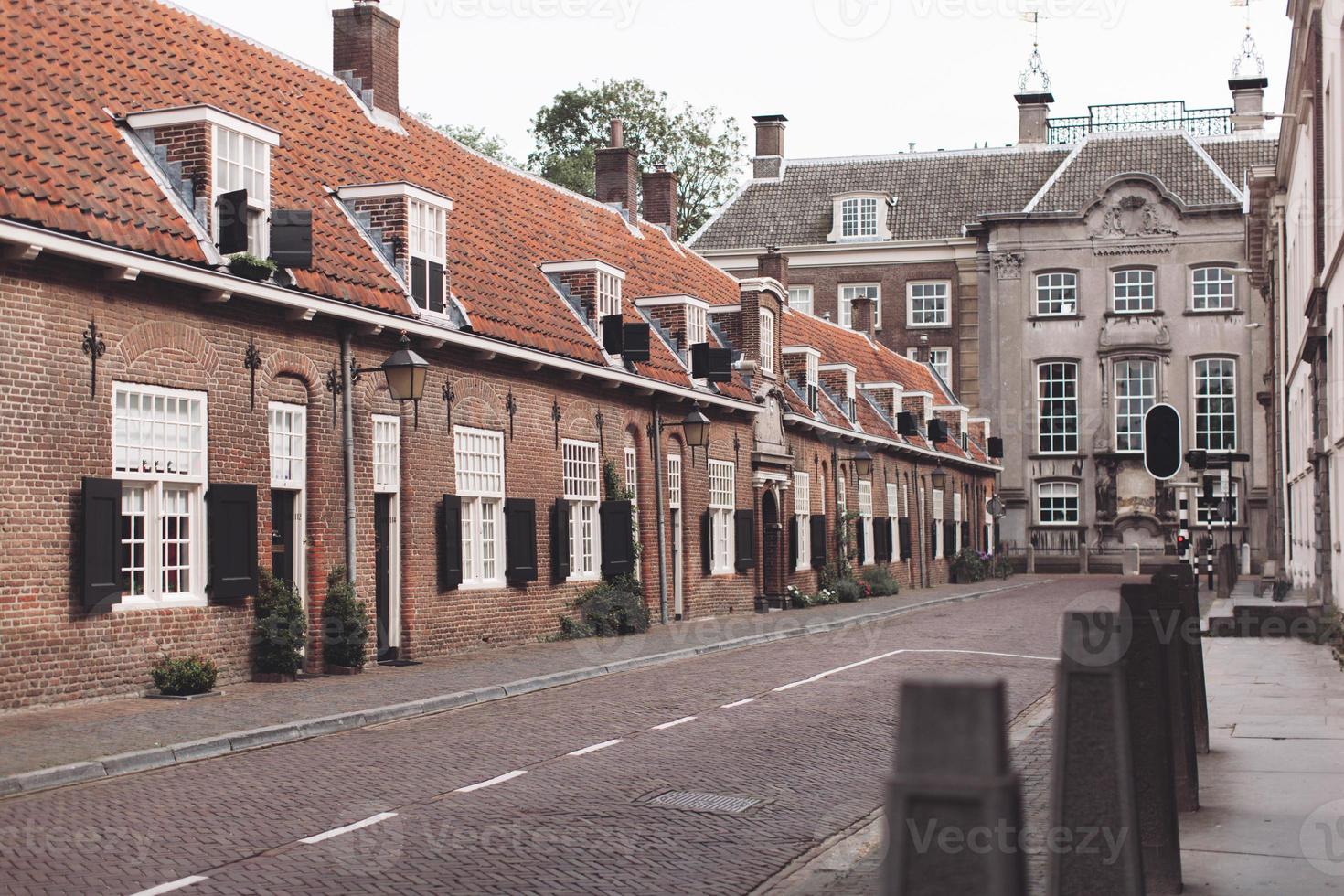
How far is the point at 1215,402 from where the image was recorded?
184 ft

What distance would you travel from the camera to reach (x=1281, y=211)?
3559cm

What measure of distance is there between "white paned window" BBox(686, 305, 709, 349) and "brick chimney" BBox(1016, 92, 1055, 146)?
35.9 meters

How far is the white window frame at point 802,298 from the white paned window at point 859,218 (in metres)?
2.62

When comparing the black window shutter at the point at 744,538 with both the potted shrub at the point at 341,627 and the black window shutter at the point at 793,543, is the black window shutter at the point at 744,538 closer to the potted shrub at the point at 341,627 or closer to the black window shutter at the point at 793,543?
the black window shutter at the point at 793,543

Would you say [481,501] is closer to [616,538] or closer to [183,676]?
[616,538]

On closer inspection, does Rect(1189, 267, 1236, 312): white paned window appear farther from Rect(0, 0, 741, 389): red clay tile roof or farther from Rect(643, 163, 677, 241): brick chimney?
Rect(0, 0, 741, 389): red clay tile roof

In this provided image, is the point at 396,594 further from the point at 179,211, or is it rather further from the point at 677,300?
the point at 677,300

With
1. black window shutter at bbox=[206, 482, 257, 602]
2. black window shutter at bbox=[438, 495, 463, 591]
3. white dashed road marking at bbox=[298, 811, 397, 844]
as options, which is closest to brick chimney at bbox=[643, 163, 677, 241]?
black window shutter at bbox=[438, 495, 463, 591]

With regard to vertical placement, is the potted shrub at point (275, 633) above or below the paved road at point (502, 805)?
above

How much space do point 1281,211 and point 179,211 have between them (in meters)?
27.6

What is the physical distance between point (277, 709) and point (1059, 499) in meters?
47.6

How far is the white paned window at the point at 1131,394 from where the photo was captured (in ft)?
187

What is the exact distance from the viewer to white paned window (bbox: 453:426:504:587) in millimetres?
21047

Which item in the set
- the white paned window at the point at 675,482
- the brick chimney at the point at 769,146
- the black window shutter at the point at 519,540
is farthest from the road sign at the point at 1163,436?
the brick chimney at the point at 769,146
